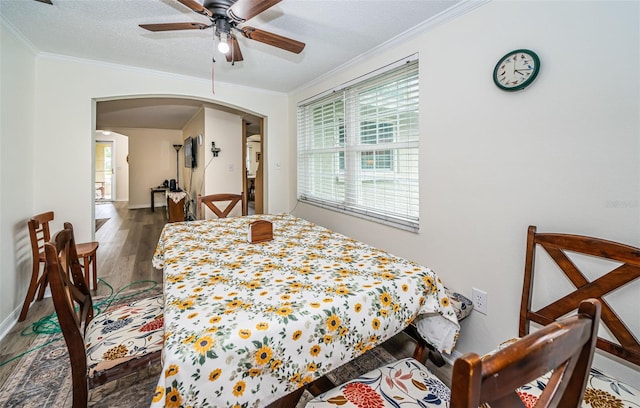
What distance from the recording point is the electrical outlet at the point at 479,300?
1.71 metres

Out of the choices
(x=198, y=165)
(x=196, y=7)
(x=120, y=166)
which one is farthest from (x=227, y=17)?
(x=120, y=166)

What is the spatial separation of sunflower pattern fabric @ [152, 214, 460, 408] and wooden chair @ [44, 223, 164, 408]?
0.27 meters

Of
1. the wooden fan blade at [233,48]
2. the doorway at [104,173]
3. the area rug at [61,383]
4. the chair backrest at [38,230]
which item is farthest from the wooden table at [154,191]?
the wooden fan blade at [233,48]

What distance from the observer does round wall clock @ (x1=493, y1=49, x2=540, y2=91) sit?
143cm

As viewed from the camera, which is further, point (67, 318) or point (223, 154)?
point (223, 154)

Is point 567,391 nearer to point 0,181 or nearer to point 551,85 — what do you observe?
point 551,85

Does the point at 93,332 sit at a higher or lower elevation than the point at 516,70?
Answer: lower

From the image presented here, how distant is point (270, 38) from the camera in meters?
1.74

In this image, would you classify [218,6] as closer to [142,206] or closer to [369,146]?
[369,146]

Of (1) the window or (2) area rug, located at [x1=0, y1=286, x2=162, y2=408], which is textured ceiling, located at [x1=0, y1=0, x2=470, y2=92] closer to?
(1) the window

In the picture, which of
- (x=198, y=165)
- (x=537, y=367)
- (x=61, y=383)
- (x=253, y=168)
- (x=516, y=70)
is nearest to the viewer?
(x=537, y=367)

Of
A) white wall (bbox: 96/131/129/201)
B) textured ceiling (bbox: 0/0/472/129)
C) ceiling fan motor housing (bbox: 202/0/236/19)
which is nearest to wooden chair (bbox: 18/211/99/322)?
textured ceiling (bbox: 0/0/472/129)

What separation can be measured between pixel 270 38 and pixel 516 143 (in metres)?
1.51

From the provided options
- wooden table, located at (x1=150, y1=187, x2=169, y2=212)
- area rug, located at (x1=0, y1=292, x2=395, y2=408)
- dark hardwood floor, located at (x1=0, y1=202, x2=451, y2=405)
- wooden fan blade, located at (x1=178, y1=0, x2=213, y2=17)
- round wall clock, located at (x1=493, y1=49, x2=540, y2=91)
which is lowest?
area rug, located at (x1=0, y1=292, x2=395, y2=408)
